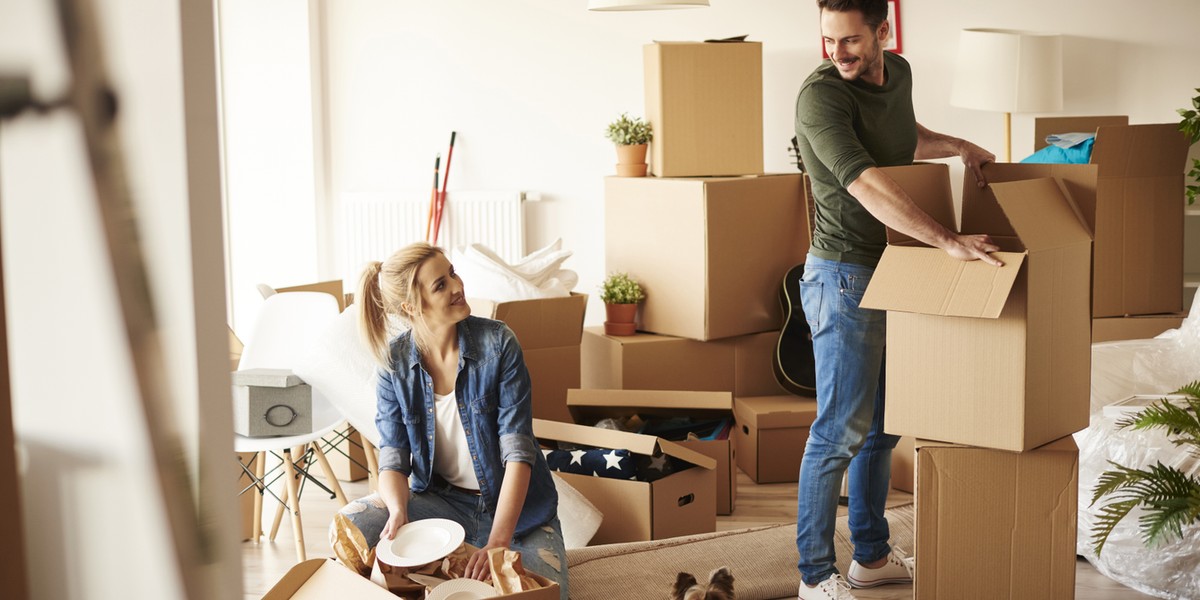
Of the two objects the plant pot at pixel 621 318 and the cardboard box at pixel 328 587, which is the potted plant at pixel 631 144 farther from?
the cardboard box at pixel 328 587

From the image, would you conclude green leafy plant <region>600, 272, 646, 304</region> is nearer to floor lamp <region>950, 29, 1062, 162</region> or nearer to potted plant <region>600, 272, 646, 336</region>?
potted plant <region>600, 272, 646, 336</region>

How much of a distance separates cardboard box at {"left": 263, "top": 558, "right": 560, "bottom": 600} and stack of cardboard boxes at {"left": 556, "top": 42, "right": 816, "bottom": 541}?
198cm

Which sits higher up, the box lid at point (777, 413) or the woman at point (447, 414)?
the woman at point (447, 414)

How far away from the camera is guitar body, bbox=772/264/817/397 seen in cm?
361

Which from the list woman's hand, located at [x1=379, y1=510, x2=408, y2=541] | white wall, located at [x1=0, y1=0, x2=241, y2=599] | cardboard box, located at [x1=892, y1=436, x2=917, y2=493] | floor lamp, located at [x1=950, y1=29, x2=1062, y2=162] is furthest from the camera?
floor lamp, located at [x1=950, y1=29, x2=1062, y2=162]

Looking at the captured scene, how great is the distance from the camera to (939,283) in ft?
6.11

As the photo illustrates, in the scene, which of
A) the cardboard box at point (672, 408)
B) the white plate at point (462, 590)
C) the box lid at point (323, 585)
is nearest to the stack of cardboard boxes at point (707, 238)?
the cardboard box at point (672, 408)

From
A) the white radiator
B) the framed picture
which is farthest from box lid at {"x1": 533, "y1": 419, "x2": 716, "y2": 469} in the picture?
the framed picture

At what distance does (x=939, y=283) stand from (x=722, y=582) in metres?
0.83

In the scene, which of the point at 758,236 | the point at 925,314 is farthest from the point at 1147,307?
the point at 925,314

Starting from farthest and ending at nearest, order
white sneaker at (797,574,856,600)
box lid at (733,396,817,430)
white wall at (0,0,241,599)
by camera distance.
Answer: box lid at (733,396,817,430) → white sneaker at (797,574,856,600) → white wall at (0,0,241,599)

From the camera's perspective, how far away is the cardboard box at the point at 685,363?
362cm

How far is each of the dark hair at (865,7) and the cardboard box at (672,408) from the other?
1.38 m

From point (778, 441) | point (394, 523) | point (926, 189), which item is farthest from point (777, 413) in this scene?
point (394, 523)
